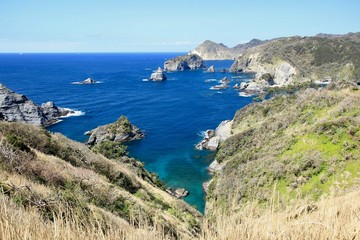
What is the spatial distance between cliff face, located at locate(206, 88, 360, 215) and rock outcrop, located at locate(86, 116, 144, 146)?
20691 millimetres

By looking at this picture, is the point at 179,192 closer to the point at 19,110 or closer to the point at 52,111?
the point at 52,111

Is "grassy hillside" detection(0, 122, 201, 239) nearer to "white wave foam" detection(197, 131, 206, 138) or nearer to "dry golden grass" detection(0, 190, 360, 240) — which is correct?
"dry golden grass" detection(0, 190, 360, 240)

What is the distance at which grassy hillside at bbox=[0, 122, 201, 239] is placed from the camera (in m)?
6.61

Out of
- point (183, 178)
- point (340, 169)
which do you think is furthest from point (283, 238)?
point (183, 178)

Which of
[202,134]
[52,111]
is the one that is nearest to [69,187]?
[202,134]

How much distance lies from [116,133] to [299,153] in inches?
1604

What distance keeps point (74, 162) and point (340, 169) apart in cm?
2063

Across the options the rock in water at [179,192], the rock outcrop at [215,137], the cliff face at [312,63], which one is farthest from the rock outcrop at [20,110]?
the cliff face at [312,63]

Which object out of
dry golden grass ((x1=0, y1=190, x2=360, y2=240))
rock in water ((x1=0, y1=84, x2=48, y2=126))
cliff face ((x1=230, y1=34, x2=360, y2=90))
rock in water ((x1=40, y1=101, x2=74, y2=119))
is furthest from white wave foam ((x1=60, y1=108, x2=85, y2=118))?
dry golden grass ((x1=0, y1=190, x2=360, y2=240))

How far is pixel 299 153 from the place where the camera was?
3195 cm

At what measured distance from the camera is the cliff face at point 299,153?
86.6 ft

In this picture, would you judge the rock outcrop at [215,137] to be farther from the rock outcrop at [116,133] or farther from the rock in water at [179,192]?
the rock in water at [179,192]

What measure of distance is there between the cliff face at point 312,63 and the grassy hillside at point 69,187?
351ft

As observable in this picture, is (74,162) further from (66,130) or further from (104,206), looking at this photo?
(66,130)
